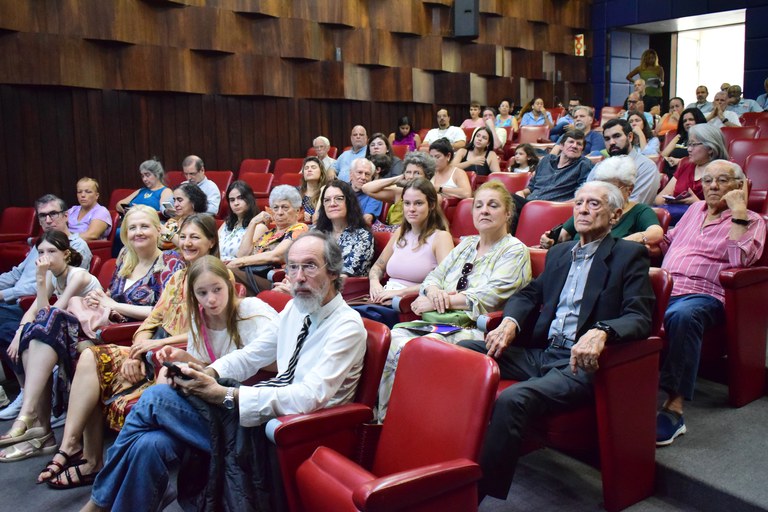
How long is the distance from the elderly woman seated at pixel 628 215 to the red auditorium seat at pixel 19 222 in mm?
3652

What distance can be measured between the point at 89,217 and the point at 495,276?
3104 mm

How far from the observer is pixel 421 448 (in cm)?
160

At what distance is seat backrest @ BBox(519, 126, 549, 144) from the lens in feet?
24.1

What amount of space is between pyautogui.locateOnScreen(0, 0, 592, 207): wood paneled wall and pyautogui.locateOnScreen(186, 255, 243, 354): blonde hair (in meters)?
4.25

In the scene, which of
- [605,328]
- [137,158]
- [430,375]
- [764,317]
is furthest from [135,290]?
[137,158]

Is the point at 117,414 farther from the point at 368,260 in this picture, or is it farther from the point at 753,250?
the point at 753,250

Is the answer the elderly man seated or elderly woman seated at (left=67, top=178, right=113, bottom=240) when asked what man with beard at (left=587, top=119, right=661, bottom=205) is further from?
elderly woman seated at (left=67, top=178, right=113, bottom=240)

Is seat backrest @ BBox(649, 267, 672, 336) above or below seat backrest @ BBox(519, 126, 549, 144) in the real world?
below

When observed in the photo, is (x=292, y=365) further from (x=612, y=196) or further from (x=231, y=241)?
(x=231, y=241)

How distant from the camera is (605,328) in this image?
1.89 metres

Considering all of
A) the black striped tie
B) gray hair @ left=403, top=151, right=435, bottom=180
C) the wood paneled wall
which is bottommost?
the black striped tie

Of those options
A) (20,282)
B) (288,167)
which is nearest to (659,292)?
(20,282)

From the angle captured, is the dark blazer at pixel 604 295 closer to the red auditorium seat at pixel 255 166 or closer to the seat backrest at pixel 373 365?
the seat backrest at pixel 373 365

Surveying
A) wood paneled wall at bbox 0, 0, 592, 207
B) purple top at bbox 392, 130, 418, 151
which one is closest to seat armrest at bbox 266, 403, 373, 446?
wood paneled wall at bbox 0, 0, 592, 207
